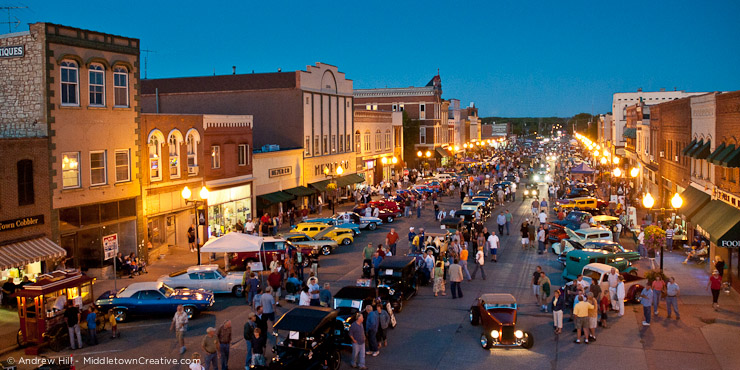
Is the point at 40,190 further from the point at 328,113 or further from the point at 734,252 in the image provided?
the point at 328,113

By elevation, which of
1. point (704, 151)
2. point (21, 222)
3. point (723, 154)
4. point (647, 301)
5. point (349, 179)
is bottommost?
point (647, 301)

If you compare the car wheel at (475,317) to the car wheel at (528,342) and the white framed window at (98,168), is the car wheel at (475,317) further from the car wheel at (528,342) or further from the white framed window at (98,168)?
the white framed window at (98,168)

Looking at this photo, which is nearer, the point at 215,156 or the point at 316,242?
the point at 316,242

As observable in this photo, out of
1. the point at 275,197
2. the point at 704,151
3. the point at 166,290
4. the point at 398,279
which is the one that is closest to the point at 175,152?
the point at 275,197

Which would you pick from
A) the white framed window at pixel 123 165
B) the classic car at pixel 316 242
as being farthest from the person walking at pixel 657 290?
the white framed window at pixel 123 165

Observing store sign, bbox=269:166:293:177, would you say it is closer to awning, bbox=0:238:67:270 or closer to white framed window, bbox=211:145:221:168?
white framed window, bbox=211:145:221:168

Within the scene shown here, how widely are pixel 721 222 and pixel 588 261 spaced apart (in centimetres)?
539

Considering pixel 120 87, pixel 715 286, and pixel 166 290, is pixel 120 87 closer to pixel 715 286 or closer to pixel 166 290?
pixel 166 290

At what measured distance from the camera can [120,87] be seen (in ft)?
99.6

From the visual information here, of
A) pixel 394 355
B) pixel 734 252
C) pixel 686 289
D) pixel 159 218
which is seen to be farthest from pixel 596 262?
pixel 159 218

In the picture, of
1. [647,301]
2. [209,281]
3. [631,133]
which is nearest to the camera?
[647,301]

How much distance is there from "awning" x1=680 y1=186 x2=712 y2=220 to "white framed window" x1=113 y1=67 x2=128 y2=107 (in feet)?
88.5

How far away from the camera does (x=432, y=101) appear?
332 ft

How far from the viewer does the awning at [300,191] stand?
160 feet
